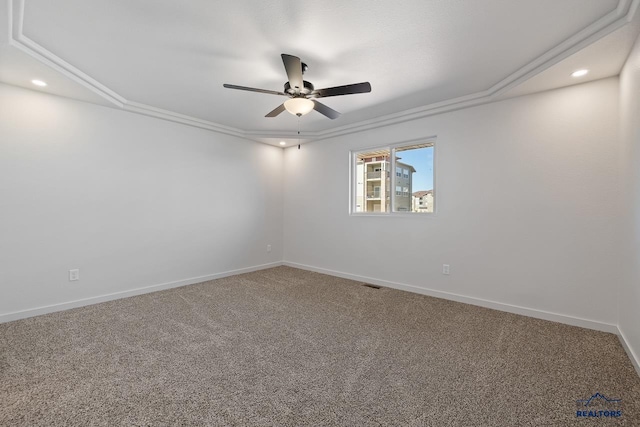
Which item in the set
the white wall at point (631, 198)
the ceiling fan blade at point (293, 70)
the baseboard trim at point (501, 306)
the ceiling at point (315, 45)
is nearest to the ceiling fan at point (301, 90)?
the ceiling fan blade at point (293, 70)

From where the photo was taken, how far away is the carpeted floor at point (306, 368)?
1.53 meters

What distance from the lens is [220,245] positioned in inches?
180

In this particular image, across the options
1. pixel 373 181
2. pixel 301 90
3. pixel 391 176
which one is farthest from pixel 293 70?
pixel 373 181

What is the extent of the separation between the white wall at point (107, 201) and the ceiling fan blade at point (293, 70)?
2.49 meters

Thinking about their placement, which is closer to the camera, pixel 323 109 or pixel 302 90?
pixel 302 90

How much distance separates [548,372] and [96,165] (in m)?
4.86

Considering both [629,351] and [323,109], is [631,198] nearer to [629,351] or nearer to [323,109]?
[629,351]

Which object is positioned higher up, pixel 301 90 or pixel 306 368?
pixel 301 90

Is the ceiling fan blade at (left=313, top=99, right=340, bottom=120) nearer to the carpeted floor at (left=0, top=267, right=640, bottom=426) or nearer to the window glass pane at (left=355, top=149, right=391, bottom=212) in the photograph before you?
the window glass pane at (left=355, top=149, right=391, bottom=212)

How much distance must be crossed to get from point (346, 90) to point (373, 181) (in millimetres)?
2293

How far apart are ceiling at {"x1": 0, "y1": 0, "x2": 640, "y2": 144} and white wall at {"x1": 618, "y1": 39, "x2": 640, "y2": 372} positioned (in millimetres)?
249

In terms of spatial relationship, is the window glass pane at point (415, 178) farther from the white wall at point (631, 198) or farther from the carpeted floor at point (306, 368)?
the white wall at point (631, 198)

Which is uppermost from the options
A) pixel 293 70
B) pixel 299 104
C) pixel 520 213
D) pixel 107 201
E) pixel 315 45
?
pixel 315 45

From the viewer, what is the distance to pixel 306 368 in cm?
197
